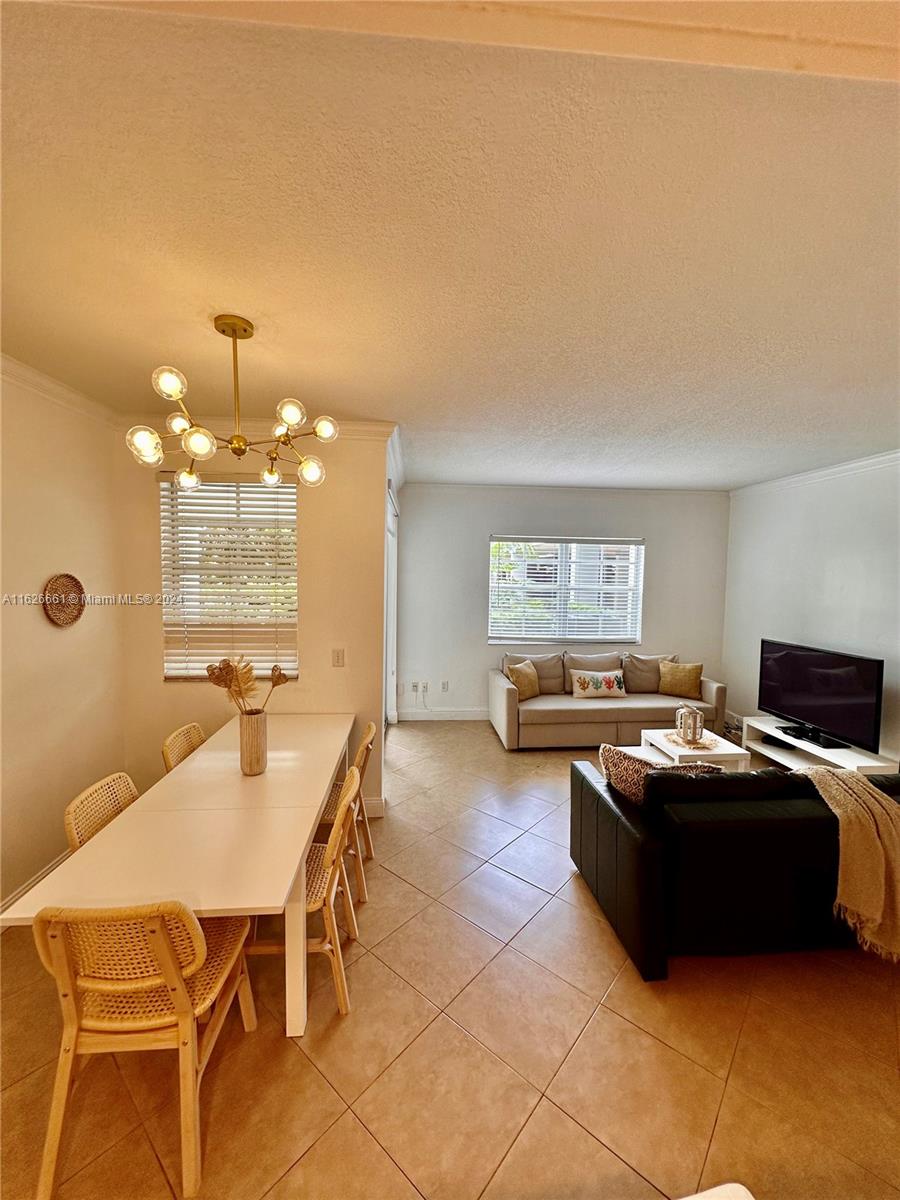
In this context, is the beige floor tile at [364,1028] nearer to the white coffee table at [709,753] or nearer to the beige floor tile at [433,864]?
the beige floor tile at [433,864]

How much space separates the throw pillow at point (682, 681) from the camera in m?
4.52

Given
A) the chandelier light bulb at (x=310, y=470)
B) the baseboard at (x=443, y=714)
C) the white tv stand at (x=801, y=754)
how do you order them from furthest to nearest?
the baseboard at (x=443, y=714)
the white tv stand at (x=801, y=754)
the chandelier light bulb at (x=310, y=470)

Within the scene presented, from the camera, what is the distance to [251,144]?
971 millimetres

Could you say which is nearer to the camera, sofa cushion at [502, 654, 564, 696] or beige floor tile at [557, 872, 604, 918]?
beige floor tile at [557, 872, 604, 918]

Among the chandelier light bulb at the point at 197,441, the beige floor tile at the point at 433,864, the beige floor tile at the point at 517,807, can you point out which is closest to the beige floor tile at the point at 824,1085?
the beige floor tile at the point at 433,864

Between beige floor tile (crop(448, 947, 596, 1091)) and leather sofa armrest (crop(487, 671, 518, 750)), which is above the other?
leather sofa armrest (crop(487, 671, 518, 750))

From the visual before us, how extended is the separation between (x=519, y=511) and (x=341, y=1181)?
467 cm

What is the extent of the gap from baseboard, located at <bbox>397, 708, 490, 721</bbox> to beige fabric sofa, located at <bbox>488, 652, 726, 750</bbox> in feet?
2.11

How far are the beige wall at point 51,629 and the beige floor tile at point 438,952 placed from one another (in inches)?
74.1

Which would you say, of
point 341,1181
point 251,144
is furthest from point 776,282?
point 341,1181

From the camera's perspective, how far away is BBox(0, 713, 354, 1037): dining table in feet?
4.04

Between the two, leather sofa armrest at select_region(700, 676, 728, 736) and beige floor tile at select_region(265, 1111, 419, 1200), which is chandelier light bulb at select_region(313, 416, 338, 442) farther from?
leather sofa armrest at select_region(700, 676, 728, 736)

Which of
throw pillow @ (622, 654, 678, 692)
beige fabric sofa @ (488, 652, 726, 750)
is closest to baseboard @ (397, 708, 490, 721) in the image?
beige fabric sofa @ (488, 652, 726, 750)

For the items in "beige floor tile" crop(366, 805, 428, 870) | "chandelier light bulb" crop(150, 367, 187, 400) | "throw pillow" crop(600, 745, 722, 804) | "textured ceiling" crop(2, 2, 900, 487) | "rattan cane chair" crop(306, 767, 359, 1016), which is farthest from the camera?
"beige floor tile" crop(366, 805, 428, 870)
